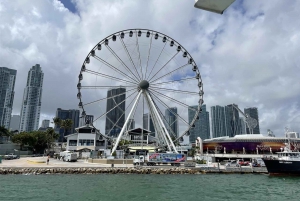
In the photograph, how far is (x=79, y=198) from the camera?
19438 mm

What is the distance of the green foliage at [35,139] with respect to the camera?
8625 centimetres

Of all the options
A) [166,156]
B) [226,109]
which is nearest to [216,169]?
[166,156]

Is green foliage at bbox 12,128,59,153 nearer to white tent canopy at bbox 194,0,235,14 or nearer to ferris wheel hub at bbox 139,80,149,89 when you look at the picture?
ferris wheel hub at bbox 139,80,149,89

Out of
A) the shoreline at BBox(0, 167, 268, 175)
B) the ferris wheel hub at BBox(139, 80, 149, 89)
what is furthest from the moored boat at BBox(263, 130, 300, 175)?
the ferris wheel hub at BBox(139, 80, 149, 89)

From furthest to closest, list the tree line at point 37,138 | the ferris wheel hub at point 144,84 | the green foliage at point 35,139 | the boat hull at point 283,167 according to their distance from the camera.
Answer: the tree line at point 37,138 → the green foliage at point 35,139 → the ferris wheel hub at point 144,84 → the boat hull at point 283,167

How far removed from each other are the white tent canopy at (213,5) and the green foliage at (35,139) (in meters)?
92.1

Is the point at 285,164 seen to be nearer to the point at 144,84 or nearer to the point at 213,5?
the point at 144,84

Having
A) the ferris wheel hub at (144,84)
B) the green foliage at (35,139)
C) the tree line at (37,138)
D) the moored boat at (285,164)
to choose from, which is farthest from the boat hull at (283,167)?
the green foliage at (35,139)

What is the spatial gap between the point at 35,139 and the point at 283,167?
79514mm

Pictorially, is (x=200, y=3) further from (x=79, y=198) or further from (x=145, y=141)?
(x=145, y=141)

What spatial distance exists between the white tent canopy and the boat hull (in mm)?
45804

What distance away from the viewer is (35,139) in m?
87.4

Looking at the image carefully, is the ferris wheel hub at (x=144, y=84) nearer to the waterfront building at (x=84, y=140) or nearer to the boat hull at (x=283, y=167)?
the boat hull at (x=283, y=167)

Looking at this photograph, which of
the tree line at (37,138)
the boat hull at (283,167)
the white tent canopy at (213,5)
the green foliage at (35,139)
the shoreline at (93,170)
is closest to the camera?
the white tent canopy at (213,5)
